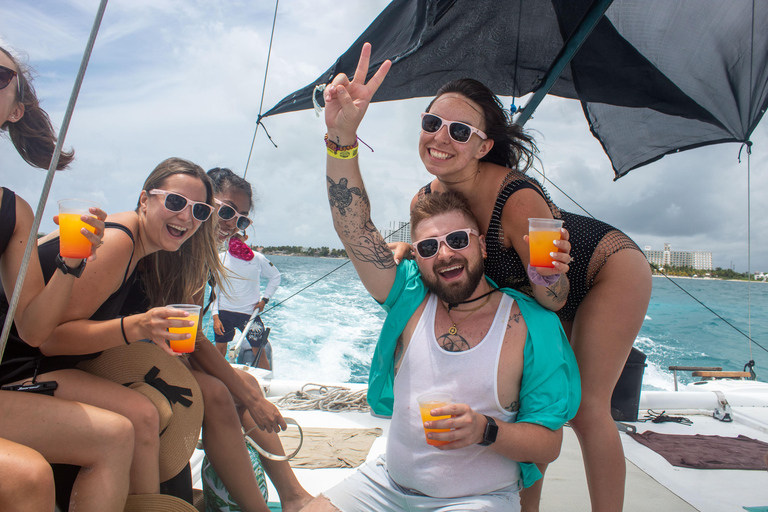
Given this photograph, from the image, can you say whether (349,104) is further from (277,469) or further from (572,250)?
(277,469)

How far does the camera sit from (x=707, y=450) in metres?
3.20

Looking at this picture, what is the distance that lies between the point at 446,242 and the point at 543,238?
1.17 feet

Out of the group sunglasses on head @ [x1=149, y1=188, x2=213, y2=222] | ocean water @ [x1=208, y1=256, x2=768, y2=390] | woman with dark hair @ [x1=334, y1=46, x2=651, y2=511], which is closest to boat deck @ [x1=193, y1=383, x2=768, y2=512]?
woman with dark hair @ [x1=334, y1=46, x2=651, y2=511]

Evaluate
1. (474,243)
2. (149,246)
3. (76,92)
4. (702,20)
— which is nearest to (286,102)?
(149,246)

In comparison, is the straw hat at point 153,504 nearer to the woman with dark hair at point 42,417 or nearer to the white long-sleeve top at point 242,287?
the woman with dark hair at point 42,417

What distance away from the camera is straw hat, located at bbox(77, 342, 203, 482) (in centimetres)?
164

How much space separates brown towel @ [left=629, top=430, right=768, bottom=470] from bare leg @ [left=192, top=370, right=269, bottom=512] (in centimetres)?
271

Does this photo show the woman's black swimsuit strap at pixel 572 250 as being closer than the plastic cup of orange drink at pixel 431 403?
No

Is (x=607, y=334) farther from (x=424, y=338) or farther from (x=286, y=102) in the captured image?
(x=286, y=102)

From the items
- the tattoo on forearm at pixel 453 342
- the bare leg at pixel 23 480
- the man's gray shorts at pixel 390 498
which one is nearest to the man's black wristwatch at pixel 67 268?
the bare leg at pixel 23 480

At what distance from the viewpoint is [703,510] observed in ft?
7.89

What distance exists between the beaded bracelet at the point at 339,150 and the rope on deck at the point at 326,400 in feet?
8.60

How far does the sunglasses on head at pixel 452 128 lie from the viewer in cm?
186

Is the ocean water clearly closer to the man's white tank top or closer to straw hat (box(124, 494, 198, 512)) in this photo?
the man's white tank top
